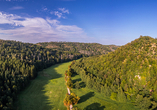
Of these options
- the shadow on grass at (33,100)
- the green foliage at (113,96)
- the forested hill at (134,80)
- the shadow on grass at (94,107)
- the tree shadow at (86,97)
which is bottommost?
the shadow on grass at (33,100)

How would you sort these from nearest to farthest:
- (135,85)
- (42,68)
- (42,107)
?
(42,107), (135,85), (42,68)

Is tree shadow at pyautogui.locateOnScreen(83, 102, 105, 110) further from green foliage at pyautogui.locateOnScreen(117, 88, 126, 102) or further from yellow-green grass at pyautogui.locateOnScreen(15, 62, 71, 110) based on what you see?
yellow-green grass at pyautogui.locateOnScreen(15, 62, 71, 110)

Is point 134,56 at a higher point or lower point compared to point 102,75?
higher

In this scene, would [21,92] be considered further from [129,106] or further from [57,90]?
[129,106]

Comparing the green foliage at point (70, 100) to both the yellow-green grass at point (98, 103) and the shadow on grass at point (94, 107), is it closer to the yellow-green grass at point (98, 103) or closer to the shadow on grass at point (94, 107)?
the yellow-green grass at point (98, 103)

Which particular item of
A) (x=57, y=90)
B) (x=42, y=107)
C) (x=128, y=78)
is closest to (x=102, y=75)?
(x=128, y=78)

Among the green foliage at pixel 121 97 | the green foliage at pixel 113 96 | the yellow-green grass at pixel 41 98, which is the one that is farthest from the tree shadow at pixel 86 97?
the green foliage at pixel 121 97

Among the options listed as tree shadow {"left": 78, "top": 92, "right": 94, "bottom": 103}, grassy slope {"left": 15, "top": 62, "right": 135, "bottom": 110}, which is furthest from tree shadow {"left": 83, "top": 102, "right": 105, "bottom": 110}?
tree shadow {"left": 78, "top": 92, "right": 94, "bottom": 103}

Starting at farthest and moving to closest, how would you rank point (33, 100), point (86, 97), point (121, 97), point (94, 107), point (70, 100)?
point (86, 97) → point (33, 100) → point (121, 97) → point (94, 107) → point (70, 100)

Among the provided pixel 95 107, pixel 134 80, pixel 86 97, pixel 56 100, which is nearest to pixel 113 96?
pixel 95 107

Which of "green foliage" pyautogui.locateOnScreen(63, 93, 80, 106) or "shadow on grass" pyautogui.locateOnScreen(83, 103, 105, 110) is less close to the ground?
"green foliage" pyautogui.locateOnScreen(63, 93, 80, 106)

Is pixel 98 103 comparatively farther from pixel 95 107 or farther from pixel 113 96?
pixel 113 96
